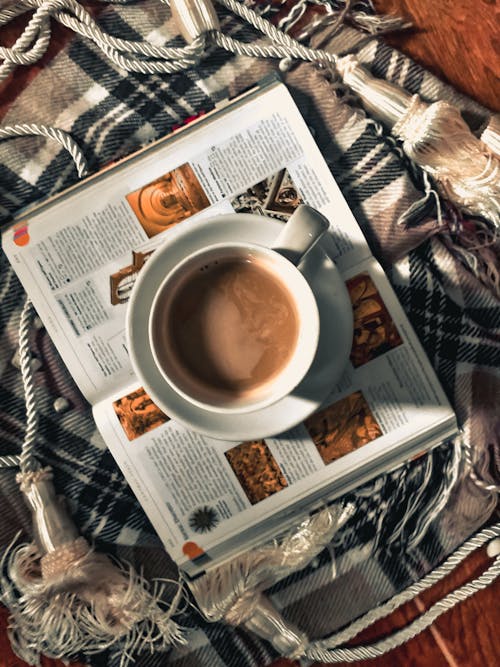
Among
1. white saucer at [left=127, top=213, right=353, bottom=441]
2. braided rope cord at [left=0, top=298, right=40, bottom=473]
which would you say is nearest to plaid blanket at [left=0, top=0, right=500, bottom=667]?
braided rope cord at [left=0, top=298, right=40, bottom=473]

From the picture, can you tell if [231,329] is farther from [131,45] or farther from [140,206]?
[131,45]

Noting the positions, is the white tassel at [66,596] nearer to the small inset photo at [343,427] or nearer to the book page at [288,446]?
the book page at [288,446]

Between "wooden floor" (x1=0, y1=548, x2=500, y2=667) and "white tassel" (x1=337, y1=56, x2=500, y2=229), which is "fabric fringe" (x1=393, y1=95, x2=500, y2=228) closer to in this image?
"white tassel" (x1=337, y1=56, x2=500, y2=229)

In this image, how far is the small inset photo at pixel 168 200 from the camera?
76 cm

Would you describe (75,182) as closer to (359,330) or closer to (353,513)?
(359,330)

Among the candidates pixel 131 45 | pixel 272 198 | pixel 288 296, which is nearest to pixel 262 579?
pixel 288 296

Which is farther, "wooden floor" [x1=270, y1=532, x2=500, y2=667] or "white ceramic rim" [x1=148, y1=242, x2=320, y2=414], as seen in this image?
"wooden floor" [x1=270, y1=532, x2=500, y2=667]

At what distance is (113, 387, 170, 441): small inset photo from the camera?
754 mm

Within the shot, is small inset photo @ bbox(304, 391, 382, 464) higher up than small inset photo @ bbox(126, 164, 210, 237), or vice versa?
small inset photo @ bbox(126, 164, 210, 237)

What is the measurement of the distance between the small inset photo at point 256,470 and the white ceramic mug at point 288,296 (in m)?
0.11

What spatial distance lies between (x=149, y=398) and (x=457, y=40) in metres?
0.57

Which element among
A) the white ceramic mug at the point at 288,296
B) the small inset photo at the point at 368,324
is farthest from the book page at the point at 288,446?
the white ceramic mug at the point at 288,296

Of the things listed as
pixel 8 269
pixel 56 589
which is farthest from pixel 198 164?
pixel 56 589

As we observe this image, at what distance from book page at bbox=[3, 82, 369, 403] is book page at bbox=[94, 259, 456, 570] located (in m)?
0.08
